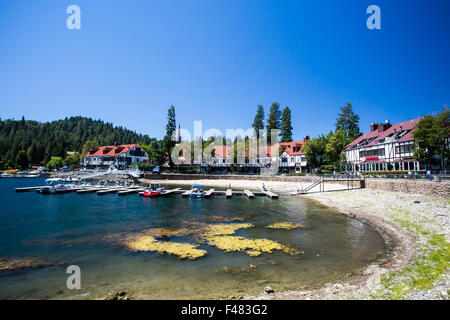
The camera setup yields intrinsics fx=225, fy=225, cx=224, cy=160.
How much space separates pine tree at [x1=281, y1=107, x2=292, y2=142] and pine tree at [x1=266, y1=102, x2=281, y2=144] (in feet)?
8.34

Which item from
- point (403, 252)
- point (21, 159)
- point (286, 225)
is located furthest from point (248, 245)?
point (21, 159)

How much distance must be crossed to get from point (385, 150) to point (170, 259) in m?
52.1

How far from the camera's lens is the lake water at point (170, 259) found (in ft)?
33.4

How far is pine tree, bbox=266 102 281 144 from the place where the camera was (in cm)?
9906

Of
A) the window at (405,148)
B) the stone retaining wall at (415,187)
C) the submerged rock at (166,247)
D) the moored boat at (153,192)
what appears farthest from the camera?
the moored boat at (153,192)

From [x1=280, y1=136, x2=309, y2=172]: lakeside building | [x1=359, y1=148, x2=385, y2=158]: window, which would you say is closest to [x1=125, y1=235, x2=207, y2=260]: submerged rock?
[x1=359, y1=148, x2=385, y2=158]: window

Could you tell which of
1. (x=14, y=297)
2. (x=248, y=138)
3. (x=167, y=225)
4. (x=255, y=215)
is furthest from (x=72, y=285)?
(x=248, y=138)

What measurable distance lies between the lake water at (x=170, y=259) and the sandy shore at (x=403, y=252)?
3.52ft

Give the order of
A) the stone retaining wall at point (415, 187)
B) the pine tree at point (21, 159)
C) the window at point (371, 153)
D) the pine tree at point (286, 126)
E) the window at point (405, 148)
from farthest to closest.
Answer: the pine tree at point (21, 159) < the pine tree at point (286, 126) < the window at point (371, 153) < the window at point (405, 148) < the stone retaining wall at point (415, 187)

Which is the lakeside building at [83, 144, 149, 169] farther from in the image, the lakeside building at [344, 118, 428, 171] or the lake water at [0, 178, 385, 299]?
the lakeside building at [344, 118, 428, 171]

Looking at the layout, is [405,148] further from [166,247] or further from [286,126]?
[286,126]

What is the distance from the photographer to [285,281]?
10.5m

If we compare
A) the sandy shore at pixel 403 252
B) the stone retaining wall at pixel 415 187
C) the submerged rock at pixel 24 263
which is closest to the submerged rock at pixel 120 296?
the sandy shore at pixel 403 252

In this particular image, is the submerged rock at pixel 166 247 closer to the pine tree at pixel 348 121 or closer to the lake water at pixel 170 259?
the lake water at pixel 170 259
